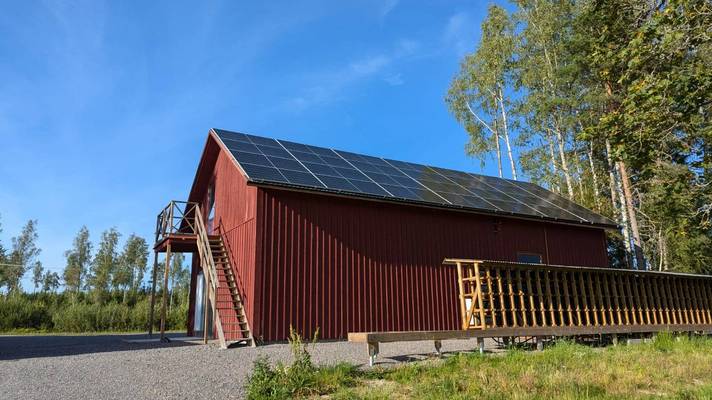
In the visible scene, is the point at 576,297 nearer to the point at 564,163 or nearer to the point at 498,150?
the point at 564,163

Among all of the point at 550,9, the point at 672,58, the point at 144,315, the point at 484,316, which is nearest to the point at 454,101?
the point at 550,9

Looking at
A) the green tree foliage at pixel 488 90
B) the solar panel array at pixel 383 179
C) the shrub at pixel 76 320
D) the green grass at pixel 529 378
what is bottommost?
the green grass at pixel 529 378

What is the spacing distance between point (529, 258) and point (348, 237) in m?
6.03

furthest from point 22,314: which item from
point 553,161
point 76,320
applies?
point 553,161

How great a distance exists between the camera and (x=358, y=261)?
478 inches

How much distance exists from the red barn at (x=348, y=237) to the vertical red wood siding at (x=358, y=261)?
1.0 inches

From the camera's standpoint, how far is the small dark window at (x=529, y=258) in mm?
14704

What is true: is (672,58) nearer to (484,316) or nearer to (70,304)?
(484,316)

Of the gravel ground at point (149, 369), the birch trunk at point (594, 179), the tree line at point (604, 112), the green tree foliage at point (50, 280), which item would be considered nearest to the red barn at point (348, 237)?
the gravel ground at point (149, 369)

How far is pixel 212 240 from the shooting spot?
14.5 m

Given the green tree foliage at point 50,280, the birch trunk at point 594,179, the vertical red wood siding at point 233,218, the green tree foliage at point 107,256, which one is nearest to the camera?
the vertical red wood siding at point 233,218

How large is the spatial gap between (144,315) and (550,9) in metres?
24.9

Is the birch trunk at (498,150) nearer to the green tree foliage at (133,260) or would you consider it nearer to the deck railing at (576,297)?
the deck railing at (576,297)

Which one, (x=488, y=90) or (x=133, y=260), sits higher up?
(x=488, y=90)
